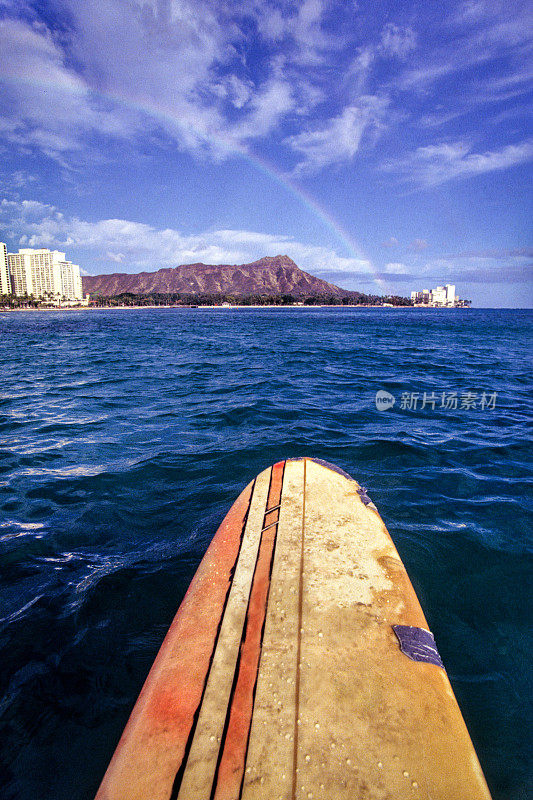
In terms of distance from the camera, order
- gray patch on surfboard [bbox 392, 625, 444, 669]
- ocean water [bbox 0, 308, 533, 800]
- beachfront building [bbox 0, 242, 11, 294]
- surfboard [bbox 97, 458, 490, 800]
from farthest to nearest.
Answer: beachfront building [bbox 0, 242, 11, 294], ocean water [bbox 0, 308, 533, 800], gray patch on surfboard [bbox 392, 625, 444, 669], surfboard [bbox 97, 458, 490, 800]

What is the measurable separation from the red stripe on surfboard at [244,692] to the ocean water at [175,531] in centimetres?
105

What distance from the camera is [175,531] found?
4195mm

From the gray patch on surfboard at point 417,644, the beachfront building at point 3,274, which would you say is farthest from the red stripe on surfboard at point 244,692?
the beachfront building at point 3,274

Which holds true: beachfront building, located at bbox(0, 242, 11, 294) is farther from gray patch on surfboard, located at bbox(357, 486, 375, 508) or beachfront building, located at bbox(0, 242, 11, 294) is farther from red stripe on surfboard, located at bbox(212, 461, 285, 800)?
red stripe on surfboard, located at bbox(212, 461, 285, 800)

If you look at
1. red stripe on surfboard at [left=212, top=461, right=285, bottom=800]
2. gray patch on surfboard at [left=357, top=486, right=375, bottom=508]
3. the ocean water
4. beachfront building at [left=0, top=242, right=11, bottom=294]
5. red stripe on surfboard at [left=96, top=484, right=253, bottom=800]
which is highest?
beachfront building at [left=0, top=242, right=11, bottom=294]

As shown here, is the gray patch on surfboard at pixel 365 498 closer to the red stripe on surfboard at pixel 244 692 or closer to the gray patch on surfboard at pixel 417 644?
the red stripe on surfboard at pixel 244 692

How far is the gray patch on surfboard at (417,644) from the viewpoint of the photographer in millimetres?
1947

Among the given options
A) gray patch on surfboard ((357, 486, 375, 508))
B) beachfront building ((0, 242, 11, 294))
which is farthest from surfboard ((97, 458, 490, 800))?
beachfront building ((0, 242, 11, 294))

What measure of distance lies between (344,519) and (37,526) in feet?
11.0

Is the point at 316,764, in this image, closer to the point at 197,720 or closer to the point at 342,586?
the point at 197,720

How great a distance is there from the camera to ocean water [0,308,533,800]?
7.64ft

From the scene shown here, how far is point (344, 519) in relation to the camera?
3.19 m

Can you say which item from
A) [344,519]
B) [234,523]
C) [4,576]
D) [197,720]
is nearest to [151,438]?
[4,576]

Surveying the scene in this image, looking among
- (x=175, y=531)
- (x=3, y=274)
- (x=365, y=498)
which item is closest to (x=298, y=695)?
(x=365, y=498)
